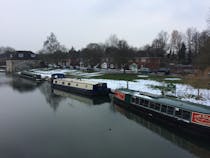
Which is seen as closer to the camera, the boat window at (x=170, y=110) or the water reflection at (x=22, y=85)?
the boat window at (x=170, y=110)

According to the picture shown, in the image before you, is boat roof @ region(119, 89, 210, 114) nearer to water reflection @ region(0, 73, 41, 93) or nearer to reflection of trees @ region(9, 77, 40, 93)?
water reflection @ region(0, 73, 41, 93)

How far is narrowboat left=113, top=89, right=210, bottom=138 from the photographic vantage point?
56.1 feet

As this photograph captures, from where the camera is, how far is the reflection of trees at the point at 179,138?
1608 cm

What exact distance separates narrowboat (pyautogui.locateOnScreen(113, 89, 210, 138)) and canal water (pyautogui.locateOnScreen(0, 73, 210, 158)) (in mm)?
667

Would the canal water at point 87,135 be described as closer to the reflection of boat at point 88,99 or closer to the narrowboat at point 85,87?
the reflection of boat at point 88,99

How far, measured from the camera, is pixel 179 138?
1805cm

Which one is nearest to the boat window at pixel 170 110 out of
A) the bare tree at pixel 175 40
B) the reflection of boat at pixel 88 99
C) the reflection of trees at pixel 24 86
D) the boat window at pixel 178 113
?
the boat window at pixel 178 113

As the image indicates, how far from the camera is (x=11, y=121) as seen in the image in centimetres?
2269

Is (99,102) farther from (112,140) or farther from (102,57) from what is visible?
(102,57)

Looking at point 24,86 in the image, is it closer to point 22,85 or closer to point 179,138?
point 22,85

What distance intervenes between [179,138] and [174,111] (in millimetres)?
2123

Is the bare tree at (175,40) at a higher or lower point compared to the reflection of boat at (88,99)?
higher

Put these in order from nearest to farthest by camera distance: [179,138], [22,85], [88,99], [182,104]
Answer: [179,138], [182,104], [88,99], [22,85]

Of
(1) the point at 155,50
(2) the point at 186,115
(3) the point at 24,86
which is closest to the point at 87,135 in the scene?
(2) the point at 186,115
